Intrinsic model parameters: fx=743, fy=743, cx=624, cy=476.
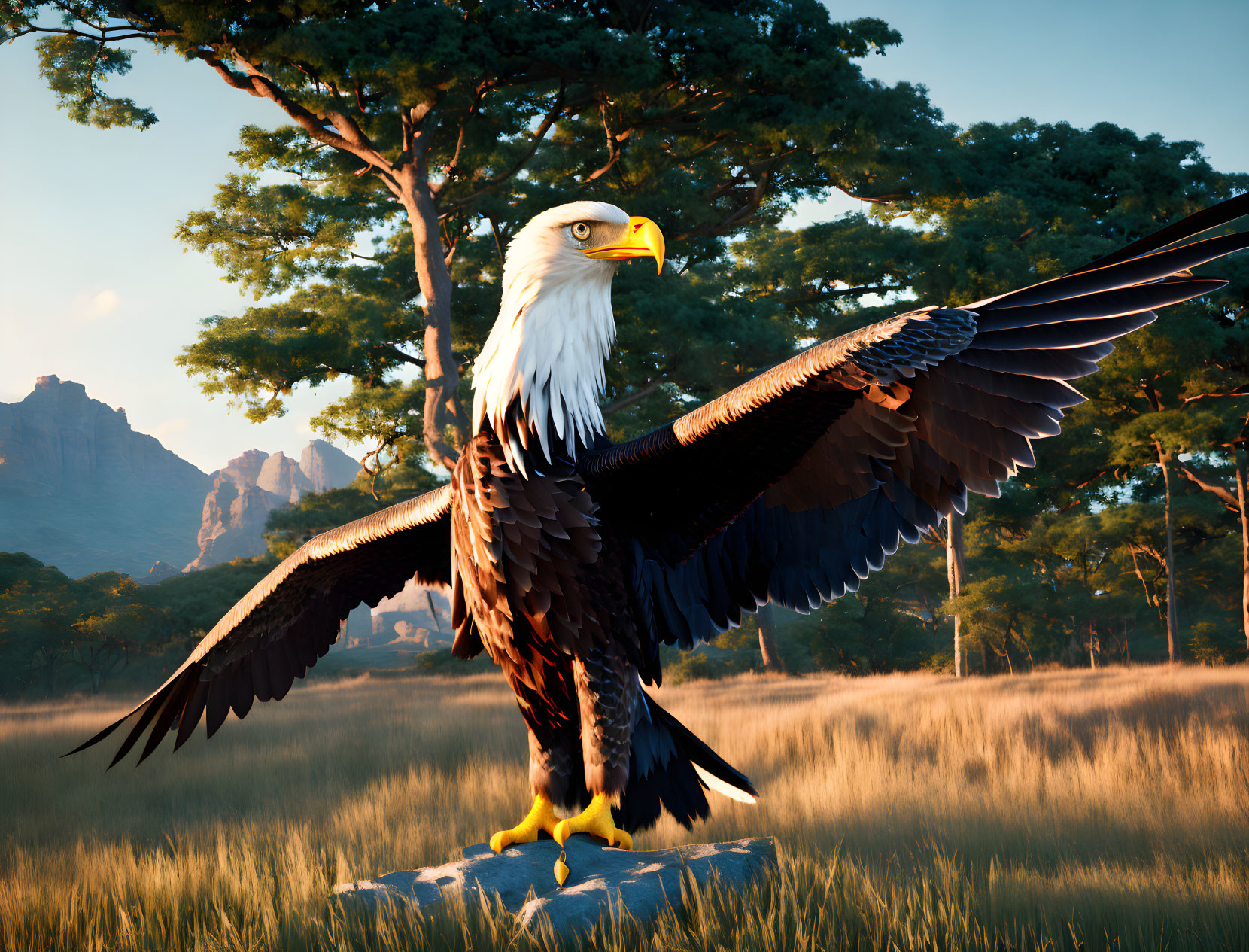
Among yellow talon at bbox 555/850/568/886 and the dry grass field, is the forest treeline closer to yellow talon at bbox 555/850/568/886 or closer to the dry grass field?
the dry grass field

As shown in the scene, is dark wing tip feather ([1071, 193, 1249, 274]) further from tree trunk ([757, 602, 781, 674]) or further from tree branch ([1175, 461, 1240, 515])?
tree branch ([1175, 461, 1240, 515])

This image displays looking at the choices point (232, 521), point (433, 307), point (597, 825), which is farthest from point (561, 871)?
point (232, 521)

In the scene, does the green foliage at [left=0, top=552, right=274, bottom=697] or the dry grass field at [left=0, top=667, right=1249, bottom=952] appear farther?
the green foliage at [left=0, top=552, right=274, bottom=697]

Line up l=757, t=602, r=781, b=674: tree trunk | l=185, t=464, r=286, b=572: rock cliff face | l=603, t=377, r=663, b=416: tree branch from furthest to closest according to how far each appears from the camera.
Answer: l=185, t=464, r=286, b=572: rock cliff face → l=757, t=602, r=781, b=674: tree trunk → l=603, t=377, r=663, b=416: tree branch

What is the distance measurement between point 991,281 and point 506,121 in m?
8.39

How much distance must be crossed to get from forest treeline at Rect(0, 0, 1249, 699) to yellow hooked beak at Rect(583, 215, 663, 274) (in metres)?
7.80

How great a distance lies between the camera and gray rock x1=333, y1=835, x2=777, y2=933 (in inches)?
107

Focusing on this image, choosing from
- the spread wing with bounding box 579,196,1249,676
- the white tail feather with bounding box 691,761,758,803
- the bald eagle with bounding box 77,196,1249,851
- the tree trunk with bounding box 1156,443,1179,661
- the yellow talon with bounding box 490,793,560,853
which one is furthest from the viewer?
the tree trunk with bounding box 1156,443,1179,661

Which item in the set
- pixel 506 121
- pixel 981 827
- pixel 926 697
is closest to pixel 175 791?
pixel 981 827

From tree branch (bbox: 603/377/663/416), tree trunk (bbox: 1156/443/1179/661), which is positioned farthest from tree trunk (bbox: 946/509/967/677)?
tree branch (bbox: 603/377/663/416)

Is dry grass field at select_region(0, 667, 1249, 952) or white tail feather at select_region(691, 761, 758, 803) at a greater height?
white tail feather at select_region(691, 761, 758, 803)

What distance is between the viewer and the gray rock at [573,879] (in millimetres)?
2729

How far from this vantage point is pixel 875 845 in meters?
4.11

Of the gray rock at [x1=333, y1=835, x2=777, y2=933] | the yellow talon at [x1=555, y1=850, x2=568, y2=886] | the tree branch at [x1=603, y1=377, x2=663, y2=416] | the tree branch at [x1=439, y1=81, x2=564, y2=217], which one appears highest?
the tree branch at [x1=439, y1=81, x2=564, y2=217]
